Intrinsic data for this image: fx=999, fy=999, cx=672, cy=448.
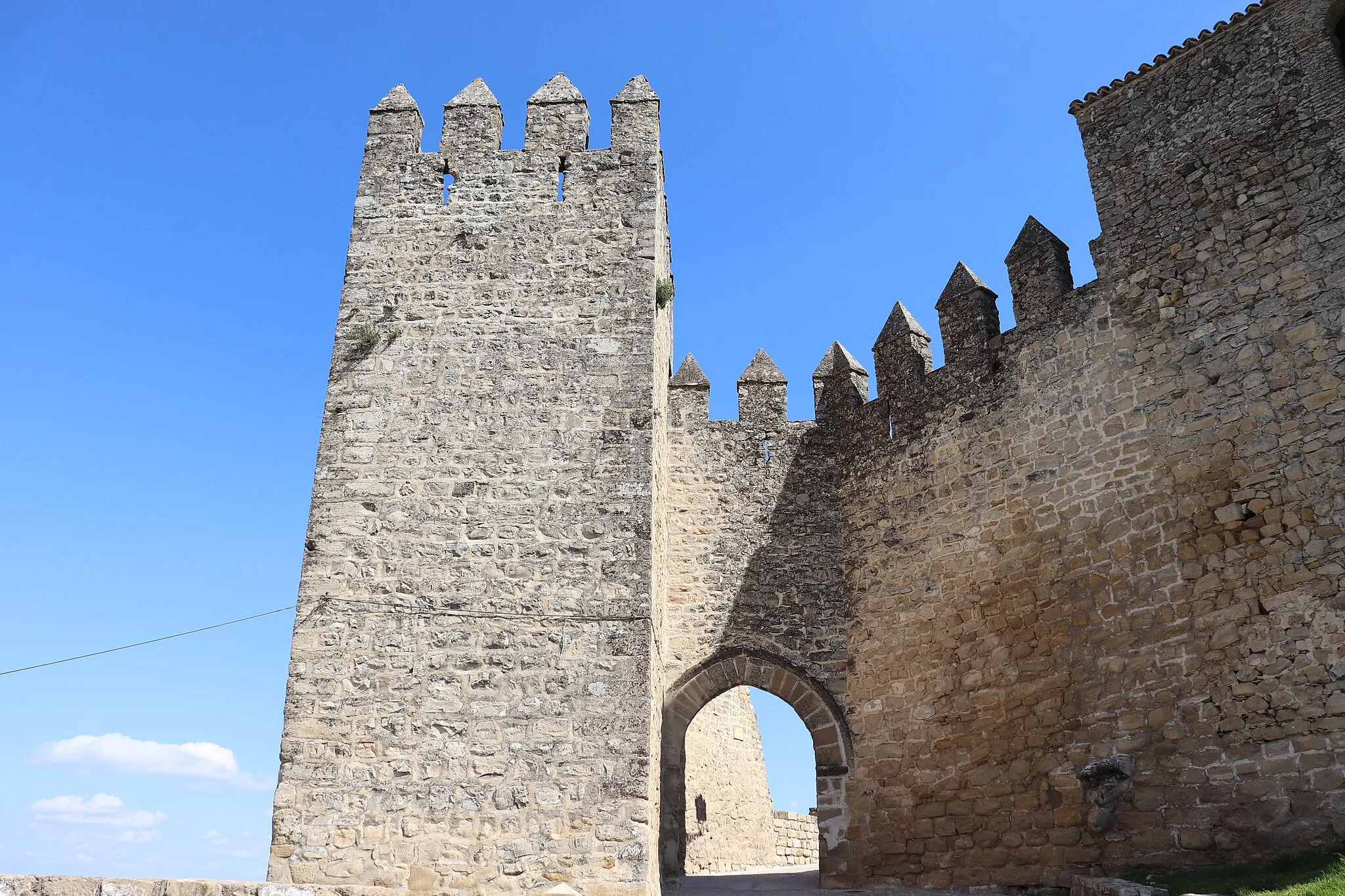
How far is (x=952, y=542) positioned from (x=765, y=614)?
2.01m

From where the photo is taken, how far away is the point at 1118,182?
8984 millimetres

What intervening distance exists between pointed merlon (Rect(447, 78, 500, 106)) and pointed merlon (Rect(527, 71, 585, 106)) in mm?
409

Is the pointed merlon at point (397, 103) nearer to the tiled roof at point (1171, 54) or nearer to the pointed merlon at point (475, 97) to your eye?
the pointed merlon at point (475, 97)

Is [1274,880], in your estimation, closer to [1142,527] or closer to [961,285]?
[1142,527]

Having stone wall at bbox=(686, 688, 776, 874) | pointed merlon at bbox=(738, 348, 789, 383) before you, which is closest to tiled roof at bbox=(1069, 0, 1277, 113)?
pointed merlon at bbox=(738, 348, 789, 383)

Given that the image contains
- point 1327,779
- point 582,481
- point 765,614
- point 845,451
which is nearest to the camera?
point 1327,779

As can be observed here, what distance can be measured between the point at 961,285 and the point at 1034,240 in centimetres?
88

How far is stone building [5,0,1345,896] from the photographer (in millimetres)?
7191

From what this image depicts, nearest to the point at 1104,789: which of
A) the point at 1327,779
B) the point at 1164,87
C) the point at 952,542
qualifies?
the point at 1327,779

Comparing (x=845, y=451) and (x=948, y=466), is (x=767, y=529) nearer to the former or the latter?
(x=845, y=451)

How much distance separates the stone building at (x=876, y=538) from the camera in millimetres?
7191

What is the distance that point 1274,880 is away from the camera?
5895 millimetres

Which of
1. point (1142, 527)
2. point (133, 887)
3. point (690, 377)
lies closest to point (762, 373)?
point (690, 377)

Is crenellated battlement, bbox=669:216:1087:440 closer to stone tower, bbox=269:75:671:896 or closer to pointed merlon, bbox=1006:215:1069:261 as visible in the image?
pointed merlon, bbox=1006:215:1069:261
